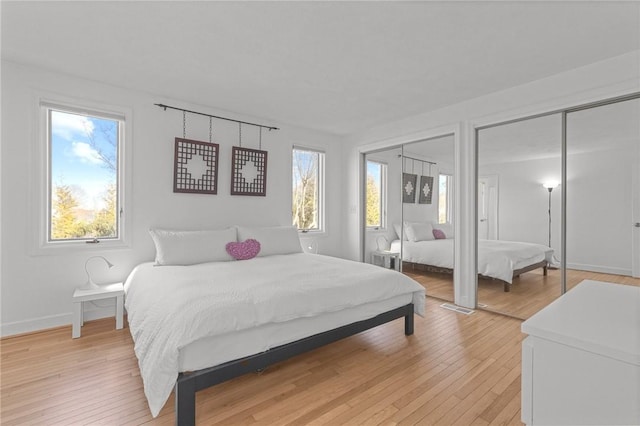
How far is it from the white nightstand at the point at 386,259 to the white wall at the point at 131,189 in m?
1.51

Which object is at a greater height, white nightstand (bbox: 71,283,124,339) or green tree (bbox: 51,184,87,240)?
green tree (bbox: 51,184,87,240)

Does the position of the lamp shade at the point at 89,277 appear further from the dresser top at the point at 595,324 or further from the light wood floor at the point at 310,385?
the dresser top at the point at 595,324

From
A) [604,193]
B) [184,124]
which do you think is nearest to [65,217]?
[184,124]

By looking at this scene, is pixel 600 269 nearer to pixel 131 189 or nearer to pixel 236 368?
pixel 236 368

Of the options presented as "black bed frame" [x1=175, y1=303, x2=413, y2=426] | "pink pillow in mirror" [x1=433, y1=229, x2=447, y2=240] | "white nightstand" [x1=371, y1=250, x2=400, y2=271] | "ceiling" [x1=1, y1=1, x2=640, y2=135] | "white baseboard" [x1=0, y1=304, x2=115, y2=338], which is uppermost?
"ceiling" [x1=1, y1=1, x2=640, y2=135]

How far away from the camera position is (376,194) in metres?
4.81

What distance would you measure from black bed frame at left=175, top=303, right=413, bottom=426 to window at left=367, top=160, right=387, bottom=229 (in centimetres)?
240

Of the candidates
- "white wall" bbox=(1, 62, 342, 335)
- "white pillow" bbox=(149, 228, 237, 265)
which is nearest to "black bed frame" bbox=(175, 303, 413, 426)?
A: "white pillow" bbox=(149, 228, 237, 265)

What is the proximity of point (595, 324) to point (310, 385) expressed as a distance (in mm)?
1667

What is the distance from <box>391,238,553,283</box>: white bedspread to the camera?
325 centimetres

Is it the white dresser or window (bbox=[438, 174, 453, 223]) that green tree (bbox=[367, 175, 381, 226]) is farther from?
the white dresser

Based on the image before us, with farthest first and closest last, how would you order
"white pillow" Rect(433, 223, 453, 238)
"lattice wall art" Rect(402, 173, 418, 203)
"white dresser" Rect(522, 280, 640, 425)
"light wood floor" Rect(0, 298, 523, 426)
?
"lattice wall art" Rect(402, 173, 418, 203)
"white pillow" Rect(433, 223, 453, 238)
"light wood floor" Rect(0, 298, 523, 426)
"white dresser" Rect(522, 280, 640, 425)

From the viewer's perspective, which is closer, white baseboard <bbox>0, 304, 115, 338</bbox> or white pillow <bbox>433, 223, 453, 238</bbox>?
white baseboard <bbox>0, 304, 115, 338</bbox>

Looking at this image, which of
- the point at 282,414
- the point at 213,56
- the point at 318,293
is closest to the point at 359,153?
the point at 213,56
